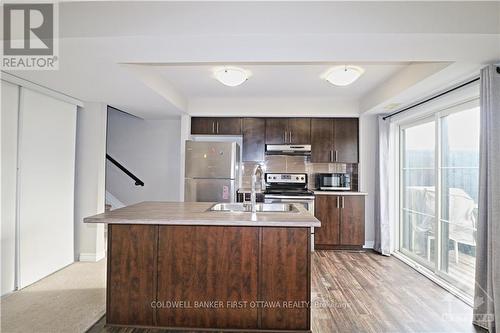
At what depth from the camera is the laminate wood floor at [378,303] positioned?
90.2 inches

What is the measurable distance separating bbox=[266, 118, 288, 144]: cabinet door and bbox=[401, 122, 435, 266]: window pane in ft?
5.88

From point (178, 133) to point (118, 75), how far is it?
257 centimetres

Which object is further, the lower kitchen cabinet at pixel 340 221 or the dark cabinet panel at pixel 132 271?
the lower kitchen cabinet at pixel 340 221

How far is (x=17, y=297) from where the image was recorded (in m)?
2.73

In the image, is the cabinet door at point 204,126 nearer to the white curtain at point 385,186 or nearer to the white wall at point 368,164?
the white wall at point 368,164

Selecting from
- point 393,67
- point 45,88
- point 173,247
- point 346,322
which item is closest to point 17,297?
point 173,247

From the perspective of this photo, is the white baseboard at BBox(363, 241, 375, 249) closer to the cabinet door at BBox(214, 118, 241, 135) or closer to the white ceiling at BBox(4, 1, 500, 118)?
the cabinet door at BBox(214, 118, 241, 135)

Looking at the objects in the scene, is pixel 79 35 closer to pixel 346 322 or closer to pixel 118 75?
pixel 118 75

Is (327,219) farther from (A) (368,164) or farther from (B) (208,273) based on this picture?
(B) (208,273)

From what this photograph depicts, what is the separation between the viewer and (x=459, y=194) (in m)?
3.05

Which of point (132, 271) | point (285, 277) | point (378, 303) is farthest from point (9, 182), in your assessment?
point (378, 303)

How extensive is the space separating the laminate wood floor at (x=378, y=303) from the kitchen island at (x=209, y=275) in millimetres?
222

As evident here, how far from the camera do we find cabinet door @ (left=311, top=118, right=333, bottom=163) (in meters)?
4.73

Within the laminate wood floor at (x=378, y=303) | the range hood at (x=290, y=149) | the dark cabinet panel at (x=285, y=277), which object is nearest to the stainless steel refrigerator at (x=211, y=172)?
the range hood at (x=290, y=149)
